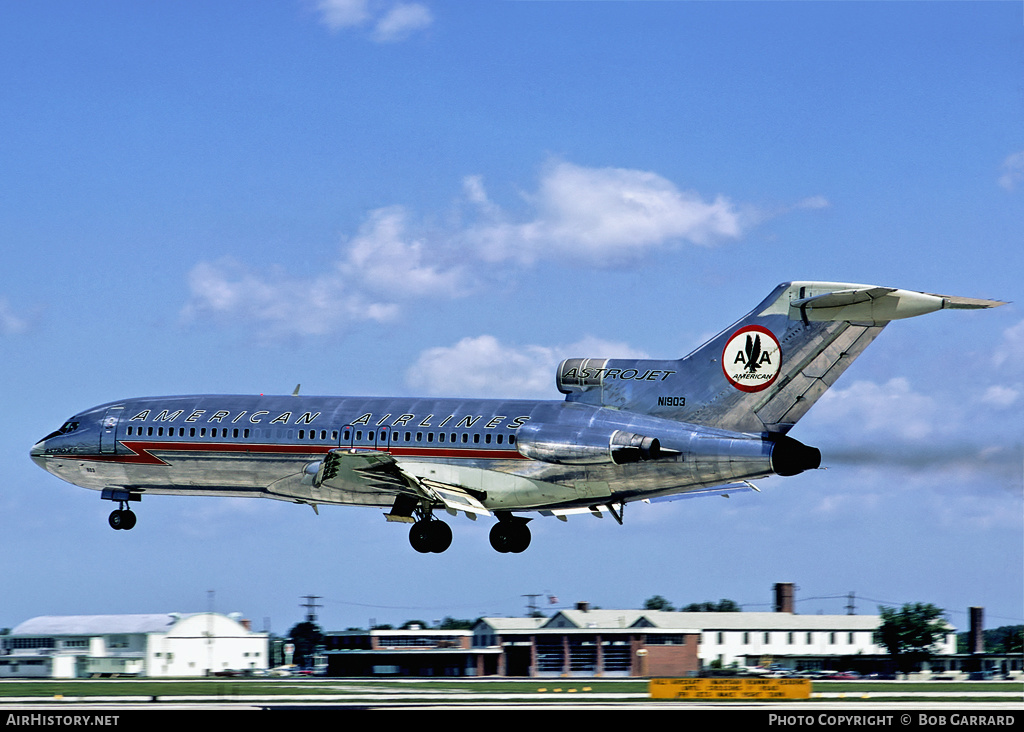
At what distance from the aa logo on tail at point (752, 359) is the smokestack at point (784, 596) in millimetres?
71123

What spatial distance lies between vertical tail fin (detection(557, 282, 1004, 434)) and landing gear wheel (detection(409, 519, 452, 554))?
670 centimetres

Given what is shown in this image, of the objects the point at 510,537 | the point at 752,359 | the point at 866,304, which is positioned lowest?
the point at 510,537

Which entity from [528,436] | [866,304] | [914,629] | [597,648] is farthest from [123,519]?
[914,629]

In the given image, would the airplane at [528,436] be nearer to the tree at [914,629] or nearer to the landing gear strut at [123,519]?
the landing gear strut at [123,519]

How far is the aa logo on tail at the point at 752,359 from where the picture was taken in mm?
45000

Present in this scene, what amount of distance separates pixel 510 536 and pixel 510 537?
4 centimetres

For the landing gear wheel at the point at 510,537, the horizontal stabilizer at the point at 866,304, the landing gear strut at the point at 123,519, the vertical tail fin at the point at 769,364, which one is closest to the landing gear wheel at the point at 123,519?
the landing gear strut at the point at 123,519

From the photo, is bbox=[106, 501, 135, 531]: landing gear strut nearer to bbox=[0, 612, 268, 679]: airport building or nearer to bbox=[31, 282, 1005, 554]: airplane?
bbox=[31, 282, 1005, 554]: airplane

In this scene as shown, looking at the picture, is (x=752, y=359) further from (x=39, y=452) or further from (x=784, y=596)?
(x=784, y=596)

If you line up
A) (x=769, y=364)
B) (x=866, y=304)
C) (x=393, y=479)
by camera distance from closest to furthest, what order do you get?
(x=866, y=304) → (x=769, y=364) → (x=393, y=479)

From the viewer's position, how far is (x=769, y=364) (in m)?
45.1
